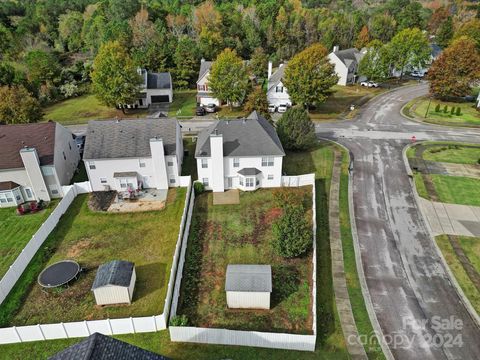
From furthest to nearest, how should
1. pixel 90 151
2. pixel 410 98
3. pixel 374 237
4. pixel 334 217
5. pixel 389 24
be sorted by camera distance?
pixel 389 24, pixel 410 98, pixel 90 151, pixel 334 217, pixel 374 237

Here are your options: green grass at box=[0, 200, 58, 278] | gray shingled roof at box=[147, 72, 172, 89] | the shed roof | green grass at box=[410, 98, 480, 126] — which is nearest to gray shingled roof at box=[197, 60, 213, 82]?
gray shingled roof at box=[147, 72, 172, 89]

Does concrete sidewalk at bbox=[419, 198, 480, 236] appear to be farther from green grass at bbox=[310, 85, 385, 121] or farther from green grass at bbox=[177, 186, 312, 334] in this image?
green grass at bbox=[310, 85, 385, 121]

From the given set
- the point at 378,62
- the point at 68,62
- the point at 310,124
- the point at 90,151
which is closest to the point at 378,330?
the point at 310,124

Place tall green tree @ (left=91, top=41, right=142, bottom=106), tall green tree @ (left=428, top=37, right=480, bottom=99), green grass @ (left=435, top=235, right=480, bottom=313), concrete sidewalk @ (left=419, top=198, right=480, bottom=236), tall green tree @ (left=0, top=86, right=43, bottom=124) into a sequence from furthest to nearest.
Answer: tall green tree @ (left=428, top=37, right=480, bottom=99), tall green tree @ (left=91, top=41, right=142, bottom=106), tall green tree @ (left=0, top=86, right=43, bottom=124), concrete sidewalk @ (left=419, top=198, right=480, bottom=236), green grass @ (left=435, top=235, right=480, bottom=313)

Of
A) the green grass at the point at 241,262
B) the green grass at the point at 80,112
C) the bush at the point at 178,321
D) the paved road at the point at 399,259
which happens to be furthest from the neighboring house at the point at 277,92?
the bush at the point at 178,321

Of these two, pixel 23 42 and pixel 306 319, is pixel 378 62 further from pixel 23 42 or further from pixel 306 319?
pixel 23 42

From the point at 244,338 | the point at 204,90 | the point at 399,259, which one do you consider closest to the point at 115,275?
the point at 244,338

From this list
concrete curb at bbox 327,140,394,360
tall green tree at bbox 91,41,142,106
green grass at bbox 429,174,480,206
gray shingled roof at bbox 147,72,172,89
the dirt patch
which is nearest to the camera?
concrete curb at bbox 327,140,394,360
